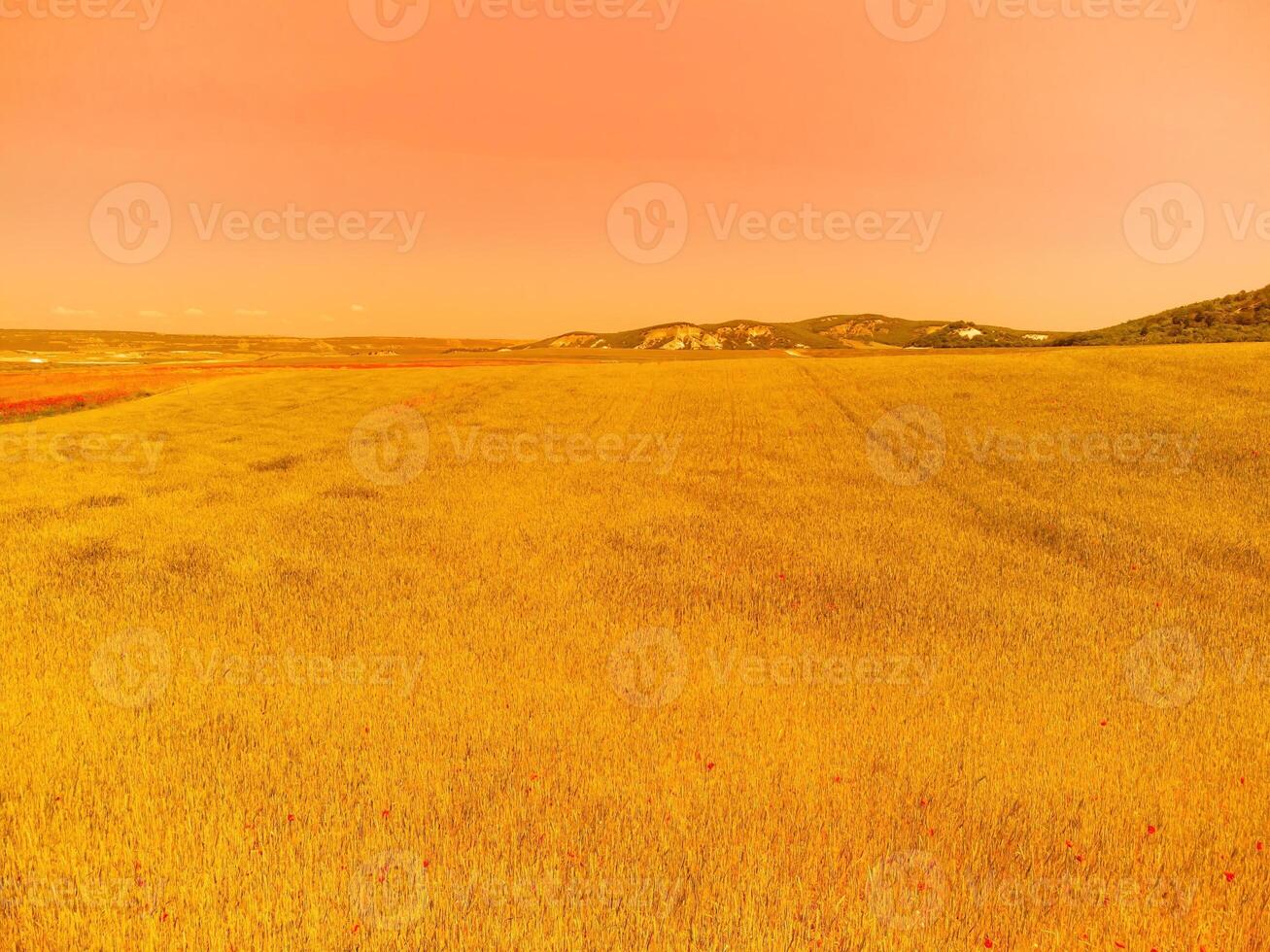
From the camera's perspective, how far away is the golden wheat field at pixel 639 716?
138 inches

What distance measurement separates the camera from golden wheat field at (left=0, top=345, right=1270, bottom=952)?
3.51 m

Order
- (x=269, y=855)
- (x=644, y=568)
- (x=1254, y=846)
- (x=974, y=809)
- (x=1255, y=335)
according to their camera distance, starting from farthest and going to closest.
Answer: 1. (x=1255, y=335)
2. (x=644, y=568)
3. (x=974, y=809)
4. (x=1254, y=846)
5. (x=269, y=855)

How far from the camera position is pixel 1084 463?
52.0 feet

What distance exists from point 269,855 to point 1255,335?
61643 mm

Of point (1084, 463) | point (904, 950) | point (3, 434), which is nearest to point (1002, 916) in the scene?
A: point (904, 950)

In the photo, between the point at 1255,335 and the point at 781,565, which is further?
the point at 1255,335

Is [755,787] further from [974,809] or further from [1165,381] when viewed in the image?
[1165,381]

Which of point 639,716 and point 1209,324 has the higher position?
point 1209,324

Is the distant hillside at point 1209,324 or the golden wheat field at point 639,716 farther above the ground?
the distant hillside at point 1209,324

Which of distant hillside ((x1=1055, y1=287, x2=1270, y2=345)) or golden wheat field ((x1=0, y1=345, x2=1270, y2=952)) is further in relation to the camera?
distant hillside ((x1=1055, y1=287, x2=1270, y2=345))

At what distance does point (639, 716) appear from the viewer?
5527mm

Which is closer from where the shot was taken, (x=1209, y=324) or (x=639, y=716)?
(x=639, y=716)

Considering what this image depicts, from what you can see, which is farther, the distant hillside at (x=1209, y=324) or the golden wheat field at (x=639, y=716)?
the distant hillside at (x=1209, y=324)

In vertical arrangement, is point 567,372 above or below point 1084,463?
above
